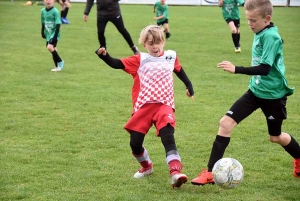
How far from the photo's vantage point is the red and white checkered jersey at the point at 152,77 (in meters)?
5.96

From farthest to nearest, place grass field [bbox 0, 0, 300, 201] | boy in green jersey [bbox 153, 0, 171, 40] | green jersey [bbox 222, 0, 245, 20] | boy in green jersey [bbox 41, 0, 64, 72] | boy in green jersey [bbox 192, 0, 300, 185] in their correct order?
boy in green jersey [bbox 153, 0, 171, 40]
green jersey [bbox 222, 0, 245, 20]
boy in green jersey [bbox 41, 0, 64, 72]
grass field [bbox 0, 0, 300, 201]
boy in green jersey [bbox 192, 0, 300, 185]

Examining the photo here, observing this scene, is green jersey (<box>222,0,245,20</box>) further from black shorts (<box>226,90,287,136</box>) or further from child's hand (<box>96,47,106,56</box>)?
child's hand (<box>96,47,106,56</box>)

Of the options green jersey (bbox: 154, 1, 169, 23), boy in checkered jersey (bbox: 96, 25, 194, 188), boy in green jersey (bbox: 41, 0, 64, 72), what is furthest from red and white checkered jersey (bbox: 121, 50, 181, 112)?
green jersey (bbox: 154, 1, 169, 23)

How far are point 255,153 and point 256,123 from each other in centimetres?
167

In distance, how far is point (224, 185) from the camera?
541 centimetres

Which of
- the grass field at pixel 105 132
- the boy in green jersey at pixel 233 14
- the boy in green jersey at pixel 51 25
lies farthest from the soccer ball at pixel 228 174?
the boy in green jersey at pixel 233 14

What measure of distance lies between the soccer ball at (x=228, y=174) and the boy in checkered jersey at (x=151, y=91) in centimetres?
52

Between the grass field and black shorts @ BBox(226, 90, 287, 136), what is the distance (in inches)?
24.9

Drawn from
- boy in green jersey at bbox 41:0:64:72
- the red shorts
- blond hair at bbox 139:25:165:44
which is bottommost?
boy in green jersey at bbox 41:0:64:72

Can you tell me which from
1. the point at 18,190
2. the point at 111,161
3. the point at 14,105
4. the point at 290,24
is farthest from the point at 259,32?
the point at 290,24

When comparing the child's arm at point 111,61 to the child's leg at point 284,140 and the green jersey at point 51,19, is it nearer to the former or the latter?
the child's leg at point 284,140

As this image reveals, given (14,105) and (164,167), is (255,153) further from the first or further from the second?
(14,105)

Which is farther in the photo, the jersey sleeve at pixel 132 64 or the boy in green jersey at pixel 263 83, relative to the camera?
the jersey sleeve at pixel 132 64

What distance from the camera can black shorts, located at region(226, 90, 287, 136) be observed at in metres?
5.74
